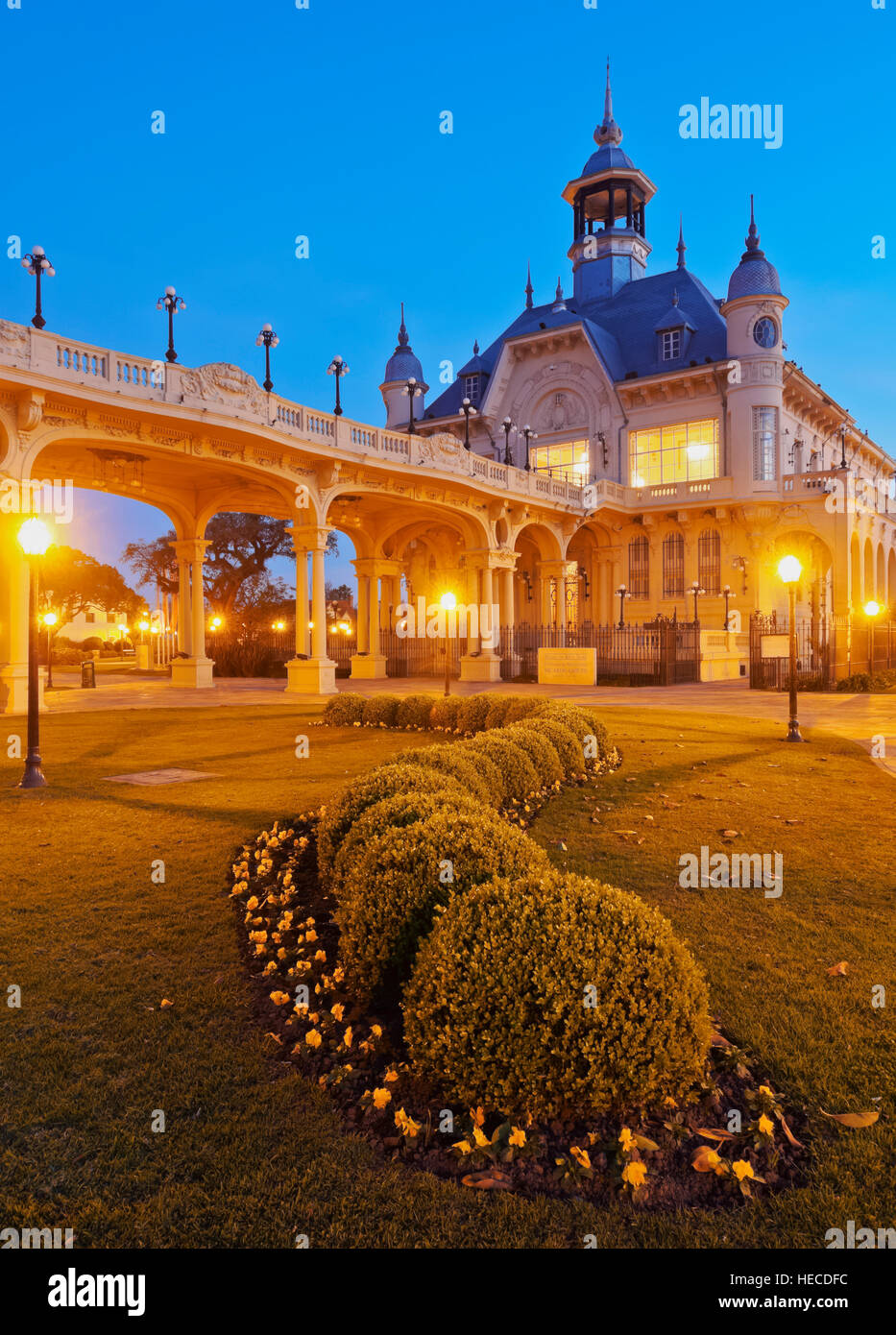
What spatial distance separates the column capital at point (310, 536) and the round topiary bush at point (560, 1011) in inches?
886

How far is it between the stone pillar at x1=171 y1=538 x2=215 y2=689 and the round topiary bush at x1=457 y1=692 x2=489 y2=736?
Result: 16.6m

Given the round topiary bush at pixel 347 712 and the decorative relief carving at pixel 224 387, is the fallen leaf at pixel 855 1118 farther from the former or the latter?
the decorative relief carving at pixel 224 387

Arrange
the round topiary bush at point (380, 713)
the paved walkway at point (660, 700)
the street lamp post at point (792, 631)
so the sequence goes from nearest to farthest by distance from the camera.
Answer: the street lamp post at point (792, 631) < the round topiary bush at point (380, 713) < the paved walkway at point (660, 700)

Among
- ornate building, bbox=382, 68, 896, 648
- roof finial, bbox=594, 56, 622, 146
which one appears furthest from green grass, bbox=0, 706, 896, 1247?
roof finial, bbox=594, 56, 622, 146

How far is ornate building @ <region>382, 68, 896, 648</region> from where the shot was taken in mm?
34969

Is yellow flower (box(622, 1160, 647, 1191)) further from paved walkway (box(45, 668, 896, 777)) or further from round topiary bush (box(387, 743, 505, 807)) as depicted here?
paved walkway (box(45, 668, 896, 777))

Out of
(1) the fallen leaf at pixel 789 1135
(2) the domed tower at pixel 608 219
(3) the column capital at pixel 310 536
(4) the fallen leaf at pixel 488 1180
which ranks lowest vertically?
(4) the fallen leaf at pixel 488 1180

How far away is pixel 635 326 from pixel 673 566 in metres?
14.0

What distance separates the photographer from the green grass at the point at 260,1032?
92.2 inches

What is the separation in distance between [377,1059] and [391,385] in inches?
1808

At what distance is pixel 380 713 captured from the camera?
47.9 ft

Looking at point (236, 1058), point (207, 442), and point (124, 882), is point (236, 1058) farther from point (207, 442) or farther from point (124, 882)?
point (207, 442)

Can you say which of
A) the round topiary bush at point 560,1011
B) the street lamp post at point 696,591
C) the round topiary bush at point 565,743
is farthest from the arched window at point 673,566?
the round topiary bush at point 560,1011
